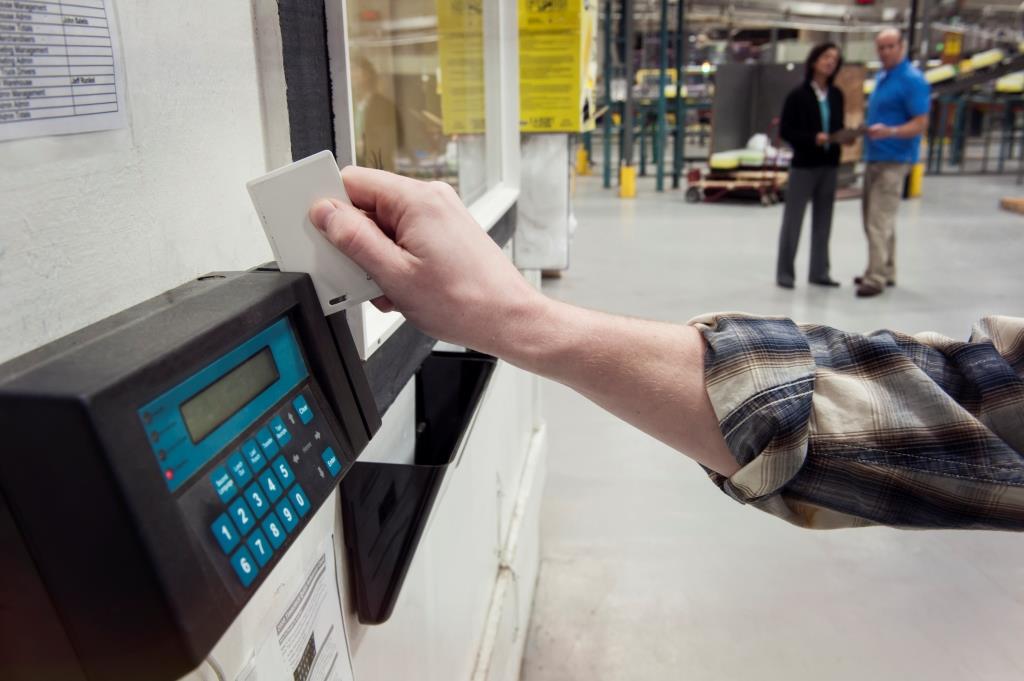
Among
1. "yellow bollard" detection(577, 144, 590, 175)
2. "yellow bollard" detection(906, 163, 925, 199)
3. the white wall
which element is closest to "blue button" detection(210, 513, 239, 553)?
the white wall

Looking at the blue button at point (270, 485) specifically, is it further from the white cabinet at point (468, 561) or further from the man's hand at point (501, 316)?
the white cabinet at point (468, 561)

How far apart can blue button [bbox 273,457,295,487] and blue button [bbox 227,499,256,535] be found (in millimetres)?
33

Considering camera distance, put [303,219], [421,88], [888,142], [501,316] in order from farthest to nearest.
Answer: [888,142], [421,88], [501,316], [303,219]

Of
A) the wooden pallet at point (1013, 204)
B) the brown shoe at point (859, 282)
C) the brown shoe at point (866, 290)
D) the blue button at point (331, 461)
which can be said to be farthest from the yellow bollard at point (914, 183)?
the blue button at point (331, 461)

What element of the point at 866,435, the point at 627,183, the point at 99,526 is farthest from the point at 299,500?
the point at 627,183

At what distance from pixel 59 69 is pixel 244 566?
0.86ft

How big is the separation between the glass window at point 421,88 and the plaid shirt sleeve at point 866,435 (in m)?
0.82

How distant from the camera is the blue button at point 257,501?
1.28 feet

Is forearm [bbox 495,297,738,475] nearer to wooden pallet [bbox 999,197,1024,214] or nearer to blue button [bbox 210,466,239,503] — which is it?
blue button [bbox 210,466,239,503]

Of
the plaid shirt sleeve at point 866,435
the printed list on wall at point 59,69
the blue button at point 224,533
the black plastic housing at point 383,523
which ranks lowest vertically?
the black plastic housing at point 383,523

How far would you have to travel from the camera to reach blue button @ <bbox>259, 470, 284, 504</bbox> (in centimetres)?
40

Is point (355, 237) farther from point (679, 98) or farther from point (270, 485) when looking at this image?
point (679, 98)

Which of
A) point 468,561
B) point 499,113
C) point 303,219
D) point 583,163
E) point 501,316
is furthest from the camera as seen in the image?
point 583,163

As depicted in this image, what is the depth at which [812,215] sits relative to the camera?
14.6 feet
